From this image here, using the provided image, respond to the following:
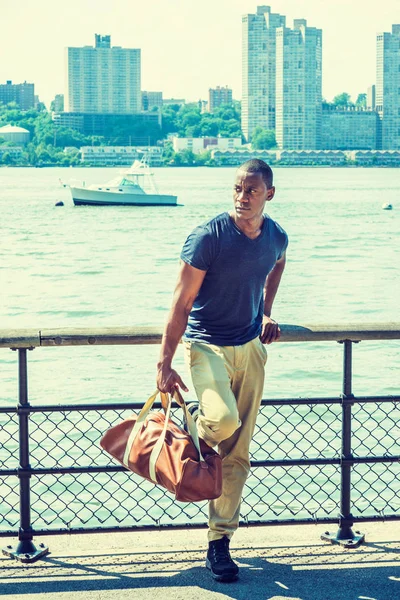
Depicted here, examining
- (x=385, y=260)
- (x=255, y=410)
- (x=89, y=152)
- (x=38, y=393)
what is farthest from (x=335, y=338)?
(x=89, y=152)

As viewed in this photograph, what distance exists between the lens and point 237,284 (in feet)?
14.3

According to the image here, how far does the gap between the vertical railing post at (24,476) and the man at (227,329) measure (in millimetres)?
653

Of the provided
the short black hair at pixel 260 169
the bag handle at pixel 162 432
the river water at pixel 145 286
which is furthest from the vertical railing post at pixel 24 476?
the river water at pixel 145 286

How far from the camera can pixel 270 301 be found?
4.78 m

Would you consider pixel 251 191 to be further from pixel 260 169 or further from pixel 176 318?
pixel 176 318

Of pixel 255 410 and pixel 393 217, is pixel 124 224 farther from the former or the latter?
pixel 255 410

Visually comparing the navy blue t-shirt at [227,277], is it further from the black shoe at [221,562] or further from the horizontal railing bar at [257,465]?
the black shoe at [221,562]

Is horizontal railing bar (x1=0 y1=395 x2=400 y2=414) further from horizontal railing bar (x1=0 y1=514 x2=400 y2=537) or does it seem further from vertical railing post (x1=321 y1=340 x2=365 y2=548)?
horizontal railing bar (x1=0 y1=514 x2=400 y2=537)

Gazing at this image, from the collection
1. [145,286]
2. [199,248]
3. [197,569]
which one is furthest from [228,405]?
[145,286]

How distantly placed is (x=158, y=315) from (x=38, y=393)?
11.8 m

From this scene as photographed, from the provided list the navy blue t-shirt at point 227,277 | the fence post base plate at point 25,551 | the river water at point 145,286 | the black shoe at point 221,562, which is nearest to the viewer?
the navy blue t-shirt at point 227,277

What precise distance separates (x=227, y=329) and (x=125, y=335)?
0.45 m

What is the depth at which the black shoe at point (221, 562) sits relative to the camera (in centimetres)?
437

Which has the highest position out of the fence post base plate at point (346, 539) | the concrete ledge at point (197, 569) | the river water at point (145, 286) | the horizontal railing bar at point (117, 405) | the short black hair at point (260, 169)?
the short black hair at point (260, 169)
